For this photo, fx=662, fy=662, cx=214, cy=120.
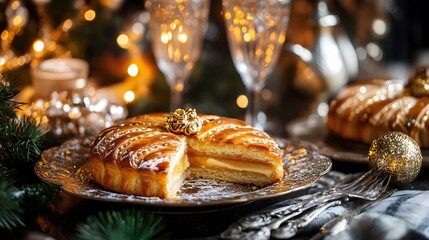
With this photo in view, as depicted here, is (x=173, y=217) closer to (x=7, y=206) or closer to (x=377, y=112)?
(x=7, y=206)

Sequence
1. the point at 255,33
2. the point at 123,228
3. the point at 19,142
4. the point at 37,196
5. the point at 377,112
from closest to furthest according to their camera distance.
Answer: the point at 123,228 → the point at 37,196 → the point at 19,142 → the point at 377,112 → the point at 255,33

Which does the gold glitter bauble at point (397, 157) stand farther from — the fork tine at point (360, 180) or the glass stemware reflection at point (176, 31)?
the glass stemware reflection at point (176, 31)

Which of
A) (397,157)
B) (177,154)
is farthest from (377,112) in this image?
(177,154)

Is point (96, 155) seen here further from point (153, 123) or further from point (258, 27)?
point (258, 27)

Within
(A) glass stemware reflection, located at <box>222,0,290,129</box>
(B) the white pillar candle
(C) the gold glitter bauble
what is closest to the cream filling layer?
(C) the gold glitter bauble

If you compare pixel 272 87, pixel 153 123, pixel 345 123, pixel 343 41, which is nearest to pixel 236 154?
pixel 153 123

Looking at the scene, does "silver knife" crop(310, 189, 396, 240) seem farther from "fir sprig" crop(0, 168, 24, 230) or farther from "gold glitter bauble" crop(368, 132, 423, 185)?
"fir sprig" crop(0, 168, 24, 230)

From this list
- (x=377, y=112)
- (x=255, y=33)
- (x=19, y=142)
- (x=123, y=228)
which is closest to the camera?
(x=123, y=228)

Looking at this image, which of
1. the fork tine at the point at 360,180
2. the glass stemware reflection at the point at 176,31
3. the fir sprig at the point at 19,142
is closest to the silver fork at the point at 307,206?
the fork tine at the point at 360,180
